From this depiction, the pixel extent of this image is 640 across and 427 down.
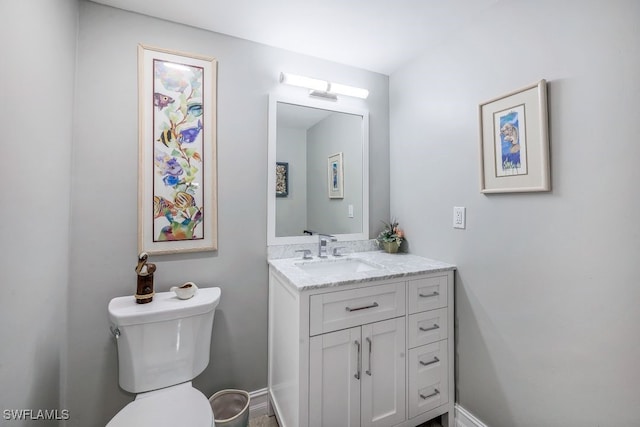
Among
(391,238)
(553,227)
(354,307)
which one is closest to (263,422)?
(354,307)

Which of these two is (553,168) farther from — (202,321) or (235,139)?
(202,321)

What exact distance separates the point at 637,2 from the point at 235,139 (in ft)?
5.72

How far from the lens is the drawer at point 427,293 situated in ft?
4.60

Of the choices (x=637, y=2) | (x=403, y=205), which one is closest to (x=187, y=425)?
(x=403, y=205)

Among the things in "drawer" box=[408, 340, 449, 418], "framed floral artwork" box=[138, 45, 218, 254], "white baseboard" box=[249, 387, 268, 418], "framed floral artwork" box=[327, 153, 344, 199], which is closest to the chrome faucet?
"framed floral artwork" box=[327, 153, 344, 199]

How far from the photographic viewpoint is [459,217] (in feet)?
4.99

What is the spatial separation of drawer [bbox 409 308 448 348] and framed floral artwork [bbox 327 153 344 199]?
918mm

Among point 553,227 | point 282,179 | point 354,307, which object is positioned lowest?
point 354,307

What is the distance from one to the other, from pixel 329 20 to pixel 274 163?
2.77 ft

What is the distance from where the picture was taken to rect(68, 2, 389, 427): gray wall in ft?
4.29

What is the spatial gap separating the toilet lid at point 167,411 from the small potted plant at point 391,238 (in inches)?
53.3

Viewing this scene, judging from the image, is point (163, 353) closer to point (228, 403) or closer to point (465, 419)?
point (228, 403)

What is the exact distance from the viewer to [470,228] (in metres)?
1.47

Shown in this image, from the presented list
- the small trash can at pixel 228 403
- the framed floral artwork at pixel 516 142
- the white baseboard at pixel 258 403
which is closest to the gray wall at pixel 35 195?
the small trash can at pixel 228 403
